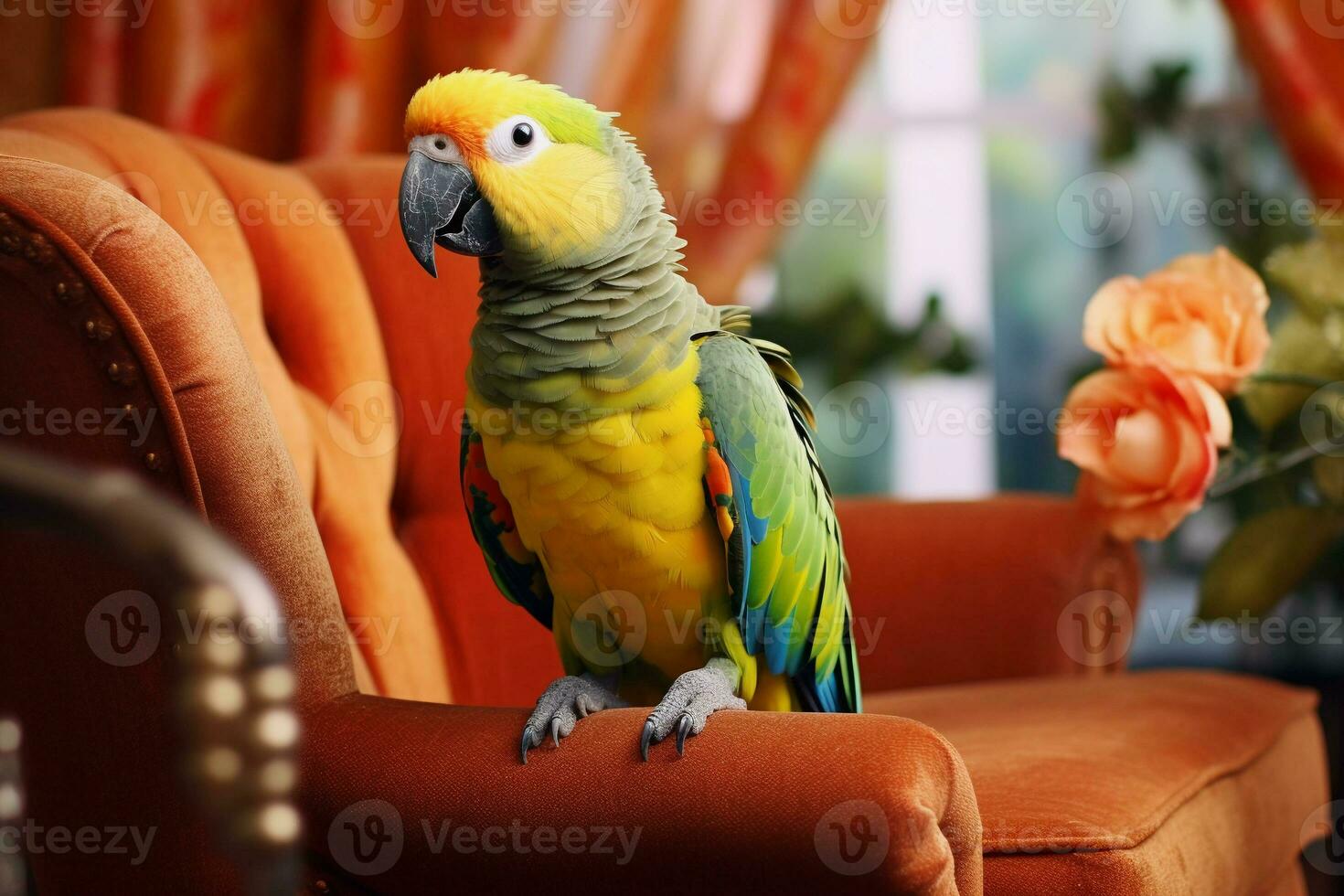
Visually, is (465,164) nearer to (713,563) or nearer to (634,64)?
(713,563)

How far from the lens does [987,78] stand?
2514mm

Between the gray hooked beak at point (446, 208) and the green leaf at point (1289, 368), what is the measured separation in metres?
0.86

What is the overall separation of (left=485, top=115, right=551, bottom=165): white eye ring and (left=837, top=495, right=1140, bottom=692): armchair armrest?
0.87 meters

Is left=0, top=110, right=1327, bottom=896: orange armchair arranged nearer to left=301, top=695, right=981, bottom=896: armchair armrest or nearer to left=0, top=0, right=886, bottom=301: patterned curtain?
left=301, top=695, right=981, bottom=896: armchair armrest

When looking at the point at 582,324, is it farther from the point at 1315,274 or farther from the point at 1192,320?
the point at 1315,274

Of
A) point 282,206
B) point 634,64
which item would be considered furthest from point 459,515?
point 634,64

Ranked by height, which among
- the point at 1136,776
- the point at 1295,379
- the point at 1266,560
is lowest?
the point at 1136,776

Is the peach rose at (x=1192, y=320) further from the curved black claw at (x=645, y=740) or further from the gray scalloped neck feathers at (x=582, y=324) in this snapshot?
the curved black claw at (x=645, y=740)

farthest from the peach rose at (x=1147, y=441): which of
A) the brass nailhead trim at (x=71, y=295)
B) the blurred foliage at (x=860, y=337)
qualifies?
the blurred foliage at (x=860, y=337)

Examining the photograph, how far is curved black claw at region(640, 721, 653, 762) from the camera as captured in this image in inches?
30.7

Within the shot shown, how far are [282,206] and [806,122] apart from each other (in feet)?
3.97

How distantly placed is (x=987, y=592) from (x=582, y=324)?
846 millimetres

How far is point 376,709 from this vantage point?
89cm

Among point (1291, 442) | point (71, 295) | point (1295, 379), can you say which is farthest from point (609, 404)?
point (1291, 442)
